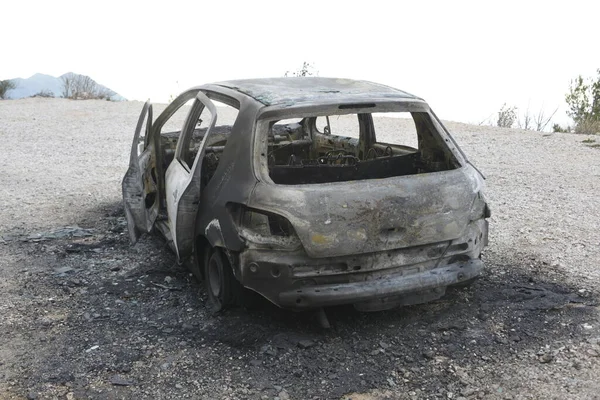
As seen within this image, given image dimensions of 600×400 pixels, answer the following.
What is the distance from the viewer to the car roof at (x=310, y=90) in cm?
472

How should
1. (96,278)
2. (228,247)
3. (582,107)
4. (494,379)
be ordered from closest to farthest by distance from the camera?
1. (494,379)
2. (228,247)
3. (96,278)
4. (582,107)

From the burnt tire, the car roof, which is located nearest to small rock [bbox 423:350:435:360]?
the burnt tire

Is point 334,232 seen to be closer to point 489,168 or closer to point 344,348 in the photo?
point 344,348

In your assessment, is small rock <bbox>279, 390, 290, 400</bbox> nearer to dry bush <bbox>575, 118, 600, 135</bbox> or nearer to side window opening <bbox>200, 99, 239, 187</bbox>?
side window opening <bbox>200, 99, 239, 187</bbox>

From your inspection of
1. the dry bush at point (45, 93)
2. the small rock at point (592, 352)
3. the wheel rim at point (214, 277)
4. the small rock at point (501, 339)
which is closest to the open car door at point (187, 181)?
the wheel rim at point (214, 277)

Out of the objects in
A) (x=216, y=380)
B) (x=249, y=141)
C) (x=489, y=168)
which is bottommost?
(x=216, y=380)

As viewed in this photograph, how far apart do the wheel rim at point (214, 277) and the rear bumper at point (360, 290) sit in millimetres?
819

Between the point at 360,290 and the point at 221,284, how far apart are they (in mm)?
1077

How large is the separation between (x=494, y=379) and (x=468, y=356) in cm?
31

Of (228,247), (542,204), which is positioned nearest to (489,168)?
(542,204)

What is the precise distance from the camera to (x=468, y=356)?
424 cm

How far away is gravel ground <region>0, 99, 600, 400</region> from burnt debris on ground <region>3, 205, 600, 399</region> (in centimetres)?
1

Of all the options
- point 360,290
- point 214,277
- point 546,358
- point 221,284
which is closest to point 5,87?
point 214,277

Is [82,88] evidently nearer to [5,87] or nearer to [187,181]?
[5,87]
